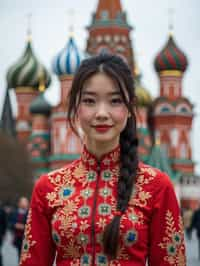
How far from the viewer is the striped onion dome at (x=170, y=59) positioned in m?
56.9

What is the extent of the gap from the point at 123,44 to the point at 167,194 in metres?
52.7

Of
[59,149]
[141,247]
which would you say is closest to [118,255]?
[141,247]

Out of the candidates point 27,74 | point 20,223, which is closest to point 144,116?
point 27,74

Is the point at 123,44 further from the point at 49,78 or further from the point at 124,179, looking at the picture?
the point at 124,179

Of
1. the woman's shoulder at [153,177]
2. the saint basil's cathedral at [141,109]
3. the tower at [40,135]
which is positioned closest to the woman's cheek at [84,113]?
the woman's shoulder at [153,177]

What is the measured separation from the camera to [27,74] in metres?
58.4

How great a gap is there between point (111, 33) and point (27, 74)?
5651mm

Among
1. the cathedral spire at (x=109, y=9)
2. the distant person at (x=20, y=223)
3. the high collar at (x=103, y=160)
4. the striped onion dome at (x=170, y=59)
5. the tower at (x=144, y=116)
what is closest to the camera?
the high collar at (x=103, y=160)

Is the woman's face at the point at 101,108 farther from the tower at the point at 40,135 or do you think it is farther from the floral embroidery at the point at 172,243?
the tower at the point at 40,135

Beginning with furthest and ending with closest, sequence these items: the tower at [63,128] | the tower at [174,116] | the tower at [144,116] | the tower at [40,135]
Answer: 1. the tower at [174,116]
2. the tower at [40,135]
3. the tower at [63,128]
4. the tower at [144,116]

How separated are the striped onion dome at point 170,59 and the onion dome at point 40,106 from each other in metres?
6.50

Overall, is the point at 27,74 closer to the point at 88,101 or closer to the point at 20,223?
the point at 20,223

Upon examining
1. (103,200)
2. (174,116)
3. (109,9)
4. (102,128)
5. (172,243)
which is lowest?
(174,116)

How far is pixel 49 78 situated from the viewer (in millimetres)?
59844
